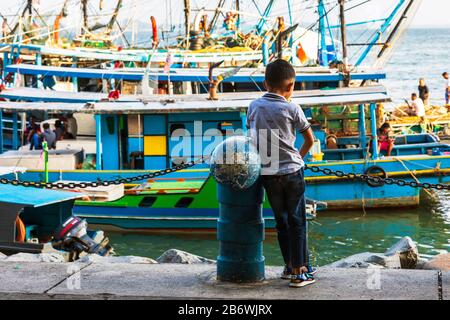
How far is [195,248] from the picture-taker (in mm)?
16312

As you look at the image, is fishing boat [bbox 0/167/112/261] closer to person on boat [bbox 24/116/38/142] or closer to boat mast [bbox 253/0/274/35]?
person on boat [bbox 24/116/38/142]

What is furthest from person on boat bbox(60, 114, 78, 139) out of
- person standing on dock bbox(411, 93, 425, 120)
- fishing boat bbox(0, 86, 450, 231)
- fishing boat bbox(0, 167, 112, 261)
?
person standing on dock bbox(411, 93, 425, 120)

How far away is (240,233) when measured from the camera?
6293 mm

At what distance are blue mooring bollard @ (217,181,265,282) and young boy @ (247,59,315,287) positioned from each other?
0.15m

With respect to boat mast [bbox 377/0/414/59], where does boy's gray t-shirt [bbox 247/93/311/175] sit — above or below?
below

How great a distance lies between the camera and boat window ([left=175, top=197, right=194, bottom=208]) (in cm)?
1683

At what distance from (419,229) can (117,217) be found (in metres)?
6.26

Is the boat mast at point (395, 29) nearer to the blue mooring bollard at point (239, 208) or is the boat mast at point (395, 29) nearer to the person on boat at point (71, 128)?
the person on boat at point (71, 128)

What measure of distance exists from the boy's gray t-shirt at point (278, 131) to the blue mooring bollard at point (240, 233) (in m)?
0.21

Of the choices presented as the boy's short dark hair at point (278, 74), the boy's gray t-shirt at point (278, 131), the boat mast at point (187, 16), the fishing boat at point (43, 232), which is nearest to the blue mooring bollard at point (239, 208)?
the boy's gray t-shirt at point (278, 131)

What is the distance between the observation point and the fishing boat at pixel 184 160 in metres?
17.1

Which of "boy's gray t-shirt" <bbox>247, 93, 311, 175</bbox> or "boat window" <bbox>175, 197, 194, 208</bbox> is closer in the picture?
"boy's gray t-shirt" <bbox>247, 93, 311, 175</bbox>
